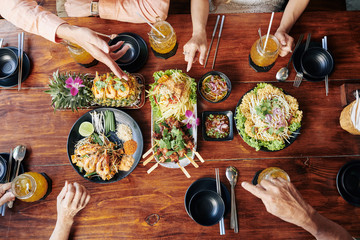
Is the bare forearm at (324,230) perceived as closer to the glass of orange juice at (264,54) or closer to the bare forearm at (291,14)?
the glass of orange juice at (264,54)

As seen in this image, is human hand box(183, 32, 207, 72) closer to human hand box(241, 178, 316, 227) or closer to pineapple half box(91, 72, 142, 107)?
pineapple half box(91, 72, 142, 107)

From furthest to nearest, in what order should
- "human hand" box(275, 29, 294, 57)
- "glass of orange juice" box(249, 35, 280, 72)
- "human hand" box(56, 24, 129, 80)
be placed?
"human hand" box(275, 29, 294, 57)
"glass of orange juice" box(249, 35, 280, 72)
"human hand" box(56, 24, 129, 80)

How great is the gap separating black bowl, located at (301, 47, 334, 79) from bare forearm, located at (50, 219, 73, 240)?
245cm

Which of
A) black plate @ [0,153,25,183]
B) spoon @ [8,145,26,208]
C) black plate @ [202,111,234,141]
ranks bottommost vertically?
black plate @ [0,153,25,183]

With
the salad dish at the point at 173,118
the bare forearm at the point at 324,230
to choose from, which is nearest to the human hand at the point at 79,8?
the salad dish at the point at 173,118

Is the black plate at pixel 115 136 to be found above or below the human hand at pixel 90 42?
below

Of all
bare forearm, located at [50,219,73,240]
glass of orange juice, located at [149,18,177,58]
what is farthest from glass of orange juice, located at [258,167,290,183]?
bare forearm, located at [50,219,73,240]

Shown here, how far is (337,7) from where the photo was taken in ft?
9.83

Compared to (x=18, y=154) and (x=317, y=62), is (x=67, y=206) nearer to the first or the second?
(x=18, y=154)

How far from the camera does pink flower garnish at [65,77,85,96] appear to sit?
1.76 meters

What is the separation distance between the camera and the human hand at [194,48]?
6.24 ft

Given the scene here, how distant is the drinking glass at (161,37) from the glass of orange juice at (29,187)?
5.05 ft

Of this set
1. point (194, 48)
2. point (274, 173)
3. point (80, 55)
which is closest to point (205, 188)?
point (274, 173)

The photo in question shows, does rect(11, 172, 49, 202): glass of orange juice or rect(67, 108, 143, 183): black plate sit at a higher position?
Result: rect(67, 108, 143, 183): black plate
